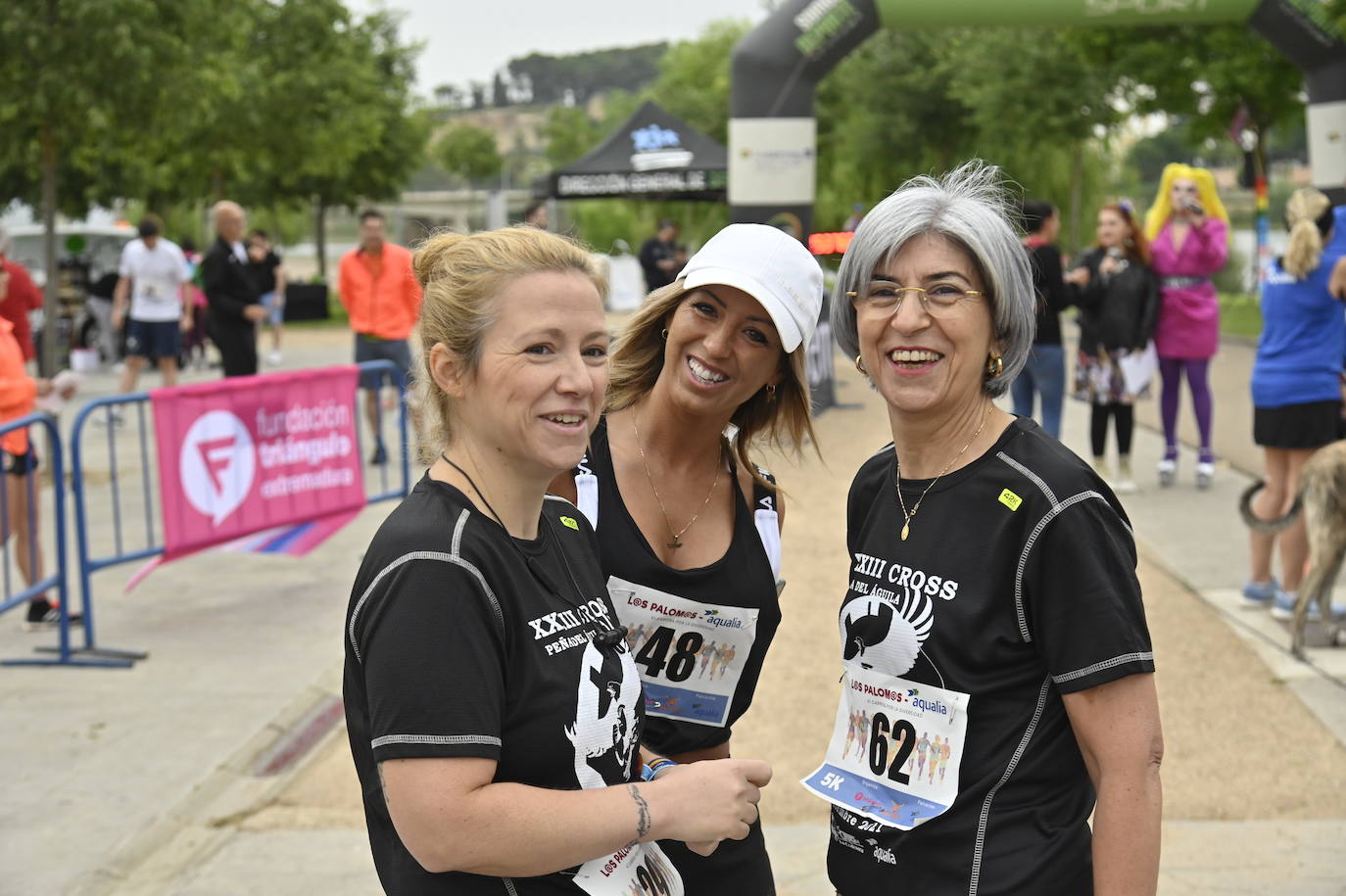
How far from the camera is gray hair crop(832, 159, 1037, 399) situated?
2.12 meters

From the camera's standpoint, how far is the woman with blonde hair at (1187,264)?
940 centimetres

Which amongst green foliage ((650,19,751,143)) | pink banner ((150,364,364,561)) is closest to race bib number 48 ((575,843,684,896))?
pink banner ((150,364,364,561))

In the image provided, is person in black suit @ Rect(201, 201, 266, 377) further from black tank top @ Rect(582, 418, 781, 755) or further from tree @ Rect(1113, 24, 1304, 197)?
tree @ Rect(1113, 24, 1304, 197)

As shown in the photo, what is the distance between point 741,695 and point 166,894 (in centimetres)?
236

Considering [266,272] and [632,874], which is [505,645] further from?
[266,272]

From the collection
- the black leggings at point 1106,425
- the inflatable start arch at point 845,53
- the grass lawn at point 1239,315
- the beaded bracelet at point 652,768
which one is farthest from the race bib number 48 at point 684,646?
the grass lawn at point 1239,315

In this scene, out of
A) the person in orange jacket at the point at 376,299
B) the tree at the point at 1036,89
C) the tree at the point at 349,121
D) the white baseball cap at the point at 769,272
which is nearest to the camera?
the white baseball cap at the point at 769,272

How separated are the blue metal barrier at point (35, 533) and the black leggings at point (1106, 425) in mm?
6769

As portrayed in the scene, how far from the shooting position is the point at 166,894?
4.10 metres

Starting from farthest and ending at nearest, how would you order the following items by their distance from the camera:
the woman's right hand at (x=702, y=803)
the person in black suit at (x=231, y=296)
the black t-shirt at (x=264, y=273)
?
the black t-shirt at (x=264, y=273), the person in black suit at (x=231, y=296), the woman's right hand at (x=702, y=803)

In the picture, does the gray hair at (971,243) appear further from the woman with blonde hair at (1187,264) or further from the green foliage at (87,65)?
the green foliage at (87,65)

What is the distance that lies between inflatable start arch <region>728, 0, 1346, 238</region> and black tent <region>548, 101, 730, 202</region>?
5.25 meters

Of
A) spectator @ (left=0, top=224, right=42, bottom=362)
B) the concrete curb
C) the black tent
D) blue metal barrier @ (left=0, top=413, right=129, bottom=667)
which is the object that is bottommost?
the concrete curb

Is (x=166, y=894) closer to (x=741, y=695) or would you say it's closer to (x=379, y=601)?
(x=741, y=695)
